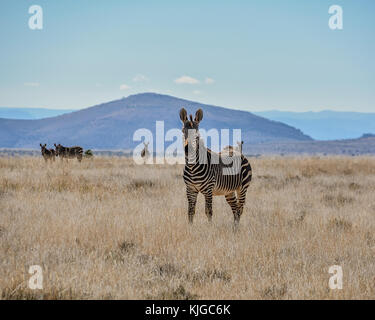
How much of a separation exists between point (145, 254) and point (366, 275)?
130 inches

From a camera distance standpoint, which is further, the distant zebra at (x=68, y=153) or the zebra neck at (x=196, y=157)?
the distant zebra at (x=68, y=153)

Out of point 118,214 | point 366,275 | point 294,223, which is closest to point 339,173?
point 294,223

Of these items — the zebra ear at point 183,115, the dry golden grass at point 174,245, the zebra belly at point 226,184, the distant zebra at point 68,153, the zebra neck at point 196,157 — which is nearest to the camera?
the dry golden grass at point 174,245

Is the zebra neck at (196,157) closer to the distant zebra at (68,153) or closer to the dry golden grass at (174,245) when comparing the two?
the dry golden grass at (174,245)

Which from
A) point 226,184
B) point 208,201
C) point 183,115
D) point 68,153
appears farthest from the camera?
point 68,153

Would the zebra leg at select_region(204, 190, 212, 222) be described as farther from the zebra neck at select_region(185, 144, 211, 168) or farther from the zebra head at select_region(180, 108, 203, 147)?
the zebra head at select_region(180, 108, 203, 147)

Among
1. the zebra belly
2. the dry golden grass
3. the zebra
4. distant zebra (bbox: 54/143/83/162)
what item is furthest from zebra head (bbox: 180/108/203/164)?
distant zebra (bbox: 54/143/83/162)

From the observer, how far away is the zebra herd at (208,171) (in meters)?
8.12

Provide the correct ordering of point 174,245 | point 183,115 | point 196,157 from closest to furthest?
point 174,245, point 183,115, point 196,157

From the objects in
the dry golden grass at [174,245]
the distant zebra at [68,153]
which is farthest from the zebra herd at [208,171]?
the distant zebra at [68,153]

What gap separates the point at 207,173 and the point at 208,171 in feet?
0.21

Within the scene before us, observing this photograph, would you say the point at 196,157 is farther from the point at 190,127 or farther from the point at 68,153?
the point at 68,153

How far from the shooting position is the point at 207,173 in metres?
8.56

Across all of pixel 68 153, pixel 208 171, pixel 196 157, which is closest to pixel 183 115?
pixel 196 157
